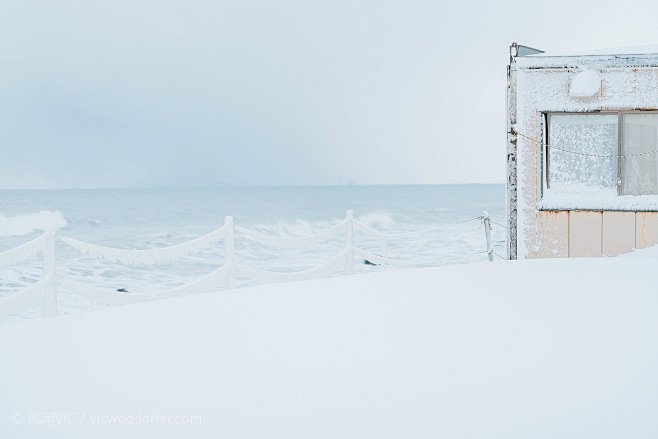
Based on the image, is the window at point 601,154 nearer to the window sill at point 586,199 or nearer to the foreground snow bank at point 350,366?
the window sill at point 586,199

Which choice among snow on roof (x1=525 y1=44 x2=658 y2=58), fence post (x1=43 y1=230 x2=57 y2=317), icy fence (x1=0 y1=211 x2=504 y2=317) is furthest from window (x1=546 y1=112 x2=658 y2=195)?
fence post (x1=43 y1=230 x2=57 y2=317)

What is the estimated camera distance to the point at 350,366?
17.3 feet

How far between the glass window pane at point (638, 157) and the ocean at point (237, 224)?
3.21 metres

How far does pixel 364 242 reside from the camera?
41719 mm

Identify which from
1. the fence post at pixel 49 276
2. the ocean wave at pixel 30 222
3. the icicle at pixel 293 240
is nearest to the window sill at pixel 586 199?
the icicle at pixel 293 240

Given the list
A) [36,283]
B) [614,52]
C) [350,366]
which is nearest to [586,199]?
[614,52]

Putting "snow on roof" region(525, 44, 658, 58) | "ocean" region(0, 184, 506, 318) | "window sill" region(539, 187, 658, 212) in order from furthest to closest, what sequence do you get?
1. "ocean" region(0, 184, 506, 318)
2. "window sill" region(539, 187, 658, 212)
3. "snow on roof" region(525, 44, 658, 58)

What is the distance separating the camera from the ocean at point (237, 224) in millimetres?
25250

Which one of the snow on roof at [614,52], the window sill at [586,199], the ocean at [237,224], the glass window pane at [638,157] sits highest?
the snow on roof at [614,52]

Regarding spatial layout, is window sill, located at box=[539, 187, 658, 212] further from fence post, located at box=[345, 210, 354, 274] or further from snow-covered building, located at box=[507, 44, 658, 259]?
fence post, located at box=[345, 210, 354, 274]

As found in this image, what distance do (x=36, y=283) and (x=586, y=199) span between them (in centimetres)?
819

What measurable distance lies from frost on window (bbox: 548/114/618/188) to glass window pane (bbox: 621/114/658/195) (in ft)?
0.56

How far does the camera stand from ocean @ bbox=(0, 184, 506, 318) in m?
25.2

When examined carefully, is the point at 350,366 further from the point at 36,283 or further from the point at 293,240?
the point at 293,240
